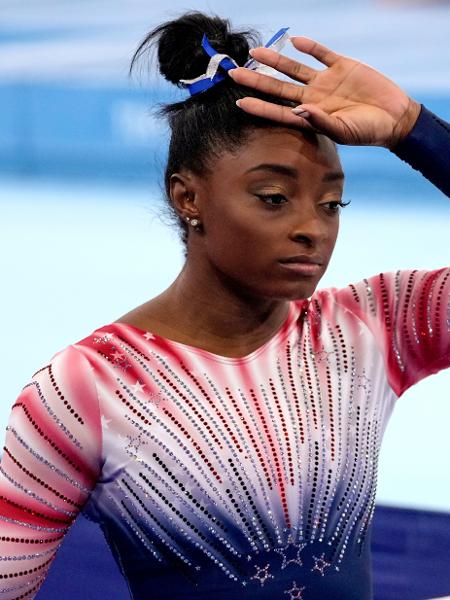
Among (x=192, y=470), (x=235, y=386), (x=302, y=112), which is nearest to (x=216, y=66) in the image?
(x=302, y=112)

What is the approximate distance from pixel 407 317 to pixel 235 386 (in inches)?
10.1

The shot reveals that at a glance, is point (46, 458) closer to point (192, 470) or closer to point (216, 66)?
point (192, 470)

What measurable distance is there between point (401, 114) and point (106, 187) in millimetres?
3123

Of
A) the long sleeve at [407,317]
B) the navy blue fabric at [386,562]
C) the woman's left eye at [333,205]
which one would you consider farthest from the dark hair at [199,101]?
the navy blue fabric at [386,562]

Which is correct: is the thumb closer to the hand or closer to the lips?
the hand

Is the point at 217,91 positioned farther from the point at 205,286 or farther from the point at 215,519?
the point at 215,519

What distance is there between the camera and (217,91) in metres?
1.56

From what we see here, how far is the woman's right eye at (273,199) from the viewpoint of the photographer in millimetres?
1464

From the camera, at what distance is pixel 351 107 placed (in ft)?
5.08

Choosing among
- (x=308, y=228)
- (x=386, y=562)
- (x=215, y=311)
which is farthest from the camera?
(x=386, y=562)

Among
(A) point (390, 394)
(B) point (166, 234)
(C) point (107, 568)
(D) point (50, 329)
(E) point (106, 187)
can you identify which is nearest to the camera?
(A) point (390, 394)

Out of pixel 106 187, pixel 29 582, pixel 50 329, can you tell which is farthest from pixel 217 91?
pixel 106 187

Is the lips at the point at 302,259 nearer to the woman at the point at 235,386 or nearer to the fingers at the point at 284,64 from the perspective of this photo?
the woman at the point at 235,386

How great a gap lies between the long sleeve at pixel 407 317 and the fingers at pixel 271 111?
288mm
